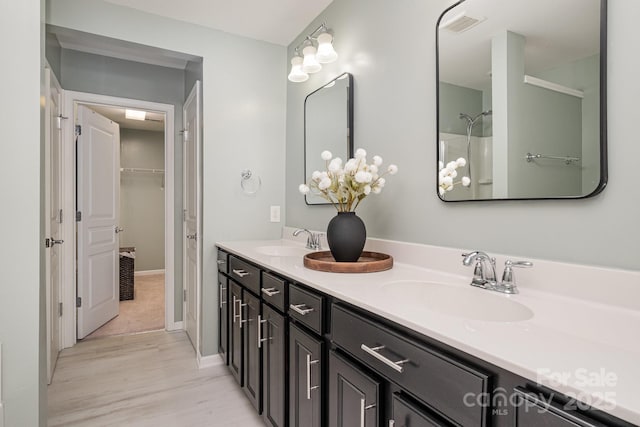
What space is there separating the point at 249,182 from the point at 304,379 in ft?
5.62

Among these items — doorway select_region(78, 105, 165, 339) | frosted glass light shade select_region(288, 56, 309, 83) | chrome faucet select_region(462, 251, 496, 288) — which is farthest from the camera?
doorway select_region(78, 105, 165, 339)

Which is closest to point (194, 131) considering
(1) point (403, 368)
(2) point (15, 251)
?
(2) point (15, 251)

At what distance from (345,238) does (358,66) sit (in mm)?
1061

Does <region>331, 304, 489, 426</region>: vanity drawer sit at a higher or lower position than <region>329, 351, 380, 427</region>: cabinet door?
higher

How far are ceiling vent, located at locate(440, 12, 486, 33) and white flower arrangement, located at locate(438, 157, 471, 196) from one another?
0.52 m

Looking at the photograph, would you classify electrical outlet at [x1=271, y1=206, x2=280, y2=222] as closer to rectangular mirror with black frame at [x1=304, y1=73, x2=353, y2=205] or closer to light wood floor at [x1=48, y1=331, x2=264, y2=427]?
rectangular mirror with black frame at [x1=304, y1=73, x2=353, y2=205]

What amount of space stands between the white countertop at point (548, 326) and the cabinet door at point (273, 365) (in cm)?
31

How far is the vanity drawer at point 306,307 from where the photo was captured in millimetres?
1223

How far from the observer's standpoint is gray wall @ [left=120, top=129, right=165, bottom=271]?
5496 mm

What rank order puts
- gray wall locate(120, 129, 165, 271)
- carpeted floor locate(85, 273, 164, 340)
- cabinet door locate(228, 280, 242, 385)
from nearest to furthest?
cabinet door locate(228, 280, 242, 385), carpeted floor locate(85, 273, 164, 340), gray wall locate(120, 129, 165, 271)

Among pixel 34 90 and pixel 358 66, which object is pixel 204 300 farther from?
pixel 358 66

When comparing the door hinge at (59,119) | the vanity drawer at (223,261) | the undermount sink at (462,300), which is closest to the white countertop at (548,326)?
the undermount sink at (462,300)

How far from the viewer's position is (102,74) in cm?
305

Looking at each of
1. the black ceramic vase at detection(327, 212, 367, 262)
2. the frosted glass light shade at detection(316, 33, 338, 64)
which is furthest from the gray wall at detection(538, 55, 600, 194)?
the frosted glass light shade at detection(316, 33, 338, 64)
